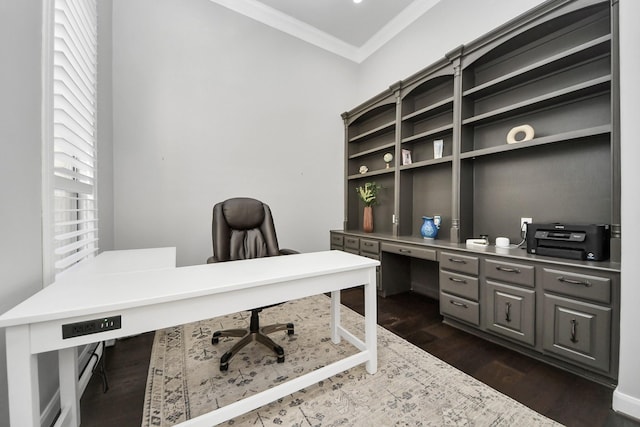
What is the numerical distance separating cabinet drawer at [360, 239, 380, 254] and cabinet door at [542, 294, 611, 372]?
64.7 inches

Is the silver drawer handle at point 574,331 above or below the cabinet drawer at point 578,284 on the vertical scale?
below

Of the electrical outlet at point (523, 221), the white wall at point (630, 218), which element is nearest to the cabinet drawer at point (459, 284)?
the electrical outlet at point (523, 221)

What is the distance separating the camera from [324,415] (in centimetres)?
130

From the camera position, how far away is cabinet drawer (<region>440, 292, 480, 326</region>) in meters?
2.08

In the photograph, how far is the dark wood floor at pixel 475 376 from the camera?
129 centimetres

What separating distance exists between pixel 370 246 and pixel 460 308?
48.6 inches

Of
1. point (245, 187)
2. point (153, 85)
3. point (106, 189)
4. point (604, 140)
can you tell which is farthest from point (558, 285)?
point (153, 85)

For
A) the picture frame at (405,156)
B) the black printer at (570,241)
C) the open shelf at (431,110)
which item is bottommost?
the black printer at (570,241)

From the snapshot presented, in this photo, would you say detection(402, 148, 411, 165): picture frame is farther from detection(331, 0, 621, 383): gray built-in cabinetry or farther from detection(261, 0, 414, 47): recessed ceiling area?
detection(261, 0, 414, 47): recessed ceiling area

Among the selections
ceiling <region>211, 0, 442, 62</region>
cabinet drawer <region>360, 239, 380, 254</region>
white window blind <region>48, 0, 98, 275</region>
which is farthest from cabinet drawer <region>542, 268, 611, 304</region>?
ceiling <region>211, 0, 442, 62</region>

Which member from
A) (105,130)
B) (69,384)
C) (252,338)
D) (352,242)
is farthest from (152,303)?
(352,242)

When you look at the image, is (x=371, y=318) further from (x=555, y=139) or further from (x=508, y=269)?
(x=555, y=139)

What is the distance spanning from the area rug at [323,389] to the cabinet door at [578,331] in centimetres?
58

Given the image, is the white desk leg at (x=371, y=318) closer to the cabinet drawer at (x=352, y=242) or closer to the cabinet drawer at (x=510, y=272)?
the cabinet drawer at (x=510, y=272)
